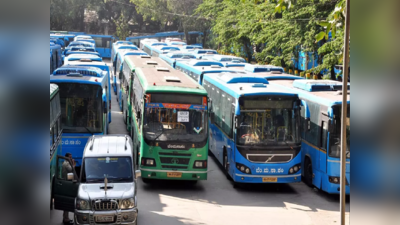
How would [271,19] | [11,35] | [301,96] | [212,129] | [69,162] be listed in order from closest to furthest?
[11,35], [69,162], [301,96], [212,129], [271,19]

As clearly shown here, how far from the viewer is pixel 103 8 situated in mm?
75125

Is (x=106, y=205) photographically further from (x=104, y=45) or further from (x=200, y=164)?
(x=104, y=45)

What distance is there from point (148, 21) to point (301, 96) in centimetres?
6445

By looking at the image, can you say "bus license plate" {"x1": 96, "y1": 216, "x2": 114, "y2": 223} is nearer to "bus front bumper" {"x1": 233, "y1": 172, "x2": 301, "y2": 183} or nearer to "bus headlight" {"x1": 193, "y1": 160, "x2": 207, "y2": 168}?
"bus headlight" {"x1": 193, "y1": 160, "x2": 207, "y2": 168}

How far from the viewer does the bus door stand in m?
14.0

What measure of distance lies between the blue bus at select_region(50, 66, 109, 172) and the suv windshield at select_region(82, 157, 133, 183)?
172 inches

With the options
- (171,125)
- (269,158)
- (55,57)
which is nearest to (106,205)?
(171,125)

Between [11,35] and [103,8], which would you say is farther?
[103,8]

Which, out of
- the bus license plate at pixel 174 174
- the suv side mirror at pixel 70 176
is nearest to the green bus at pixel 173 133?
the bus license plate at pixel 174 174

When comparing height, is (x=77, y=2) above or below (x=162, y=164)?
above

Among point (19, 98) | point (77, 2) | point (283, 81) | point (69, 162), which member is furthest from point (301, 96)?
point (77, 2)

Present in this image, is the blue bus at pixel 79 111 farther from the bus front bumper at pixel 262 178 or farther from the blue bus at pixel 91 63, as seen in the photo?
the blue bus at pixel 91 63

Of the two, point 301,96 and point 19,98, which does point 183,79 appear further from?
point 19,98

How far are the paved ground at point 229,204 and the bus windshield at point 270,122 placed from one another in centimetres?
160
